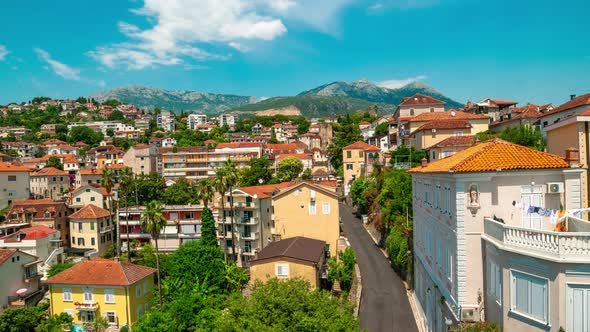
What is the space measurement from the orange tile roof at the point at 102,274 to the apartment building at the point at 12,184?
50134 millimetres

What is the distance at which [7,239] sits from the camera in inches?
2234

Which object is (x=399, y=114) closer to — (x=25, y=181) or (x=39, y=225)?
(x=39, y=225)

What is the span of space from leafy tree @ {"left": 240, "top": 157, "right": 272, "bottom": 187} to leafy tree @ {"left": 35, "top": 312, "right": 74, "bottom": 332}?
147ft

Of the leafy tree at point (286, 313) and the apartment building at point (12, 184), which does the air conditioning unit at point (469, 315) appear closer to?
the leafy tree at point (286, 313)

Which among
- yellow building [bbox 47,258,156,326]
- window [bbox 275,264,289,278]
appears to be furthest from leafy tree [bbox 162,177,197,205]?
window [bbox 275,264,289,278]

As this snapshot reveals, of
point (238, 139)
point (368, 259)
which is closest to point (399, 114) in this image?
point (368, 259)

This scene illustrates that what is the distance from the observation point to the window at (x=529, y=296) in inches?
578

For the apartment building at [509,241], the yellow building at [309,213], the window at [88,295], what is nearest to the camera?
the apartment building at [509,241]

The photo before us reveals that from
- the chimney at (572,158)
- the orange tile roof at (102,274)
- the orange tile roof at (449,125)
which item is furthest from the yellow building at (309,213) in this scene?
the chimney at (572,158)

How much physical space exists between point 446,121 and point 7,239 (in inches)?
2595

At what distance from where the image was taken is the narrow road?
34281mm

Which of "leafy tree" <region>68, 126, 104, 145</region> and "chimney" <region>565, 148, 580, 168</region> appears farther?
"leafy tree" <region>68, 126, 104, 145</region>

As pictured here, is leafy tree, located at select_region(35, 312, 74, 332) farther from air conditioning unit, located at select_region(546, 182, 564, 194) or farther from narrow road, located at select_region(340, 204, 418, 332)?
air conditioning unit, located at select_region(546, 182, 564, 194)

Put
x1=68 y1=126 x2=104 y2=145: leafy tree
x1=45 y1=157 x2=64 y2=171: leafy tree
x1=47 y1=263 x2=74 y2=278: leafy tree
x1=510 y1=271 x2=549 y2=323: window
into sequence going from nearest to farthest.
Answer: x1=510 y1=271 x2=549 y2=323: window < x1=47 y1=263 x2=74 y2=278: leafy tree < x1=45 y1=157 x2=64 y2=171: leafy tree < x1=68 y1=126 x2=104 y2=145: leafy tree
